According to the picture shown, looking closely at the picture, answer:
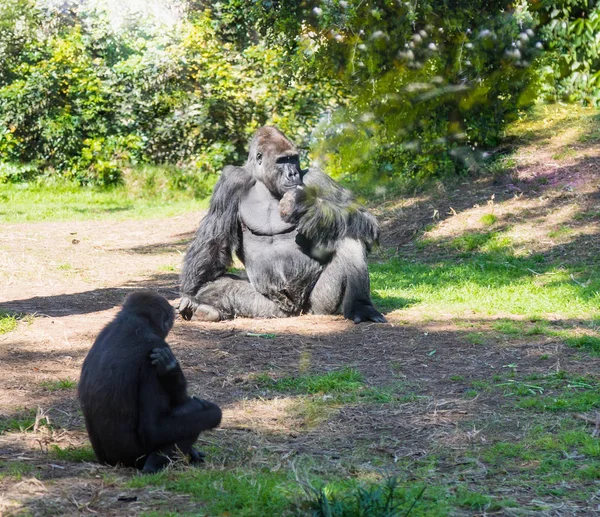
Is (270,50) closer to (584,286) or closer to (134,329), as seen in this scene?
(584,286)

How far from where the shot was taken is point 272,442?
12.4 ft

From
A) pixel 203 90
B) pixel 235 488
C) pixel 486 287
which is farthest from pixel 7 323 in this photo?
pixel 203 90

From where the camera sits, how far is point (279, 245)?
6672 millimetres

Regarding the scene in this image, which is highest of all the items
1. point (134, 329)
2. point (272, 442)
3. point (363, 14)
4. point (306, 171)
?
point (363, 14)

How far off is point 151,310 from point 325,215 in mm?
2960

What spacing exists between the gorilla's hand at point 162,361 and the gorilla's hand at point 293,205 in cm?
319

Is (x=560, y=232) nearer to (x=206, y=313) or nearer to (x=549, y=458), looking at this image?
(x=206, y=313)

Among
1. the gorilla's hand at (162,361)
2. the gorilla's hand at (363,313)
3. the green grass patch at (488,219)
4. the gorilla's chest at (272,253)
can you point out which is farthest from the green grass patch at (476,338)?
the green grass patch at (488,219)

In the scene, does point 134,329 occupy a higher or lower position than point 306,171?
lower

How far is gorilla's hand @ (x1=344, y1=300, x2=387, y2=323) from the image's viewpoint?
246 inches

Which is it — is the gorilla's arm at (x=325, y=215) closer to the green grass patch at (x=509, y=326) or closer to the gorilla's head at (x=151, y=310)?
the green grass patch at (x=509, y=326)

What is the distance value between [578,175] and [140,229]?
5977 millimetres

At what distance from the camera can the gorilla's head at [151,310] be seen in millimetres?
3574

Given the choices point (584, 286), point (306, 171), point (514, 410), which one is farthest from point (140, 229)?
point (514, 410)
